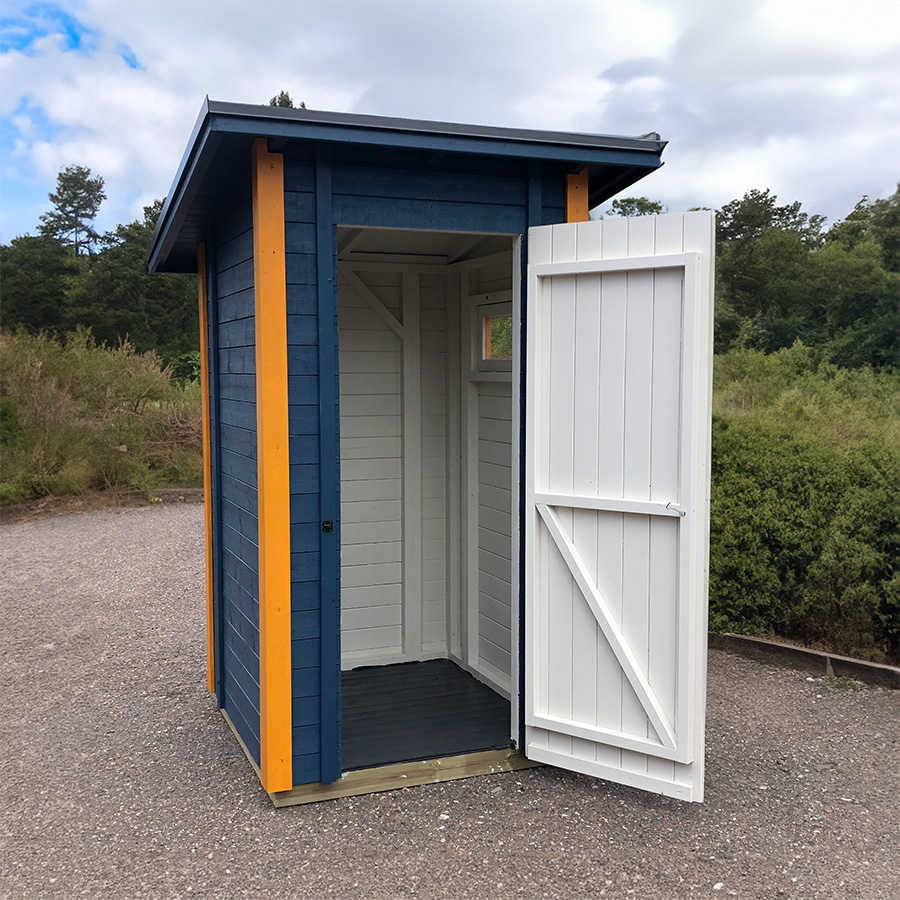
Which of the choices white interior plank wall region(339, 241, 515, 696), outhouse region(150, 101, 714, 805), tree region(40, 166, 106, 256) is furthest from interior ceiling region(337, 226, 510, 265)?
tree region(40, 166, 106, 256)

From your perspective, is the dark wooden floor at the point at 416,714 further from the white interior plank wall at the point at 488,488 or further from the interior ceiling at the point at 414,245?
the interior ceiling at the point at 414,245

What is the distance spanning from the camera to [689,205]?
21.7 m

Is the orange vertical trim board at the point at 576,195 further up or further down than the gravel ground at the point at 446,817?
further up

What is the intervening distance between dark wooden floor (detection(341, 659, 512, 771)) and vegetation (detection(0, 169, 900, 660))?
1978 mm

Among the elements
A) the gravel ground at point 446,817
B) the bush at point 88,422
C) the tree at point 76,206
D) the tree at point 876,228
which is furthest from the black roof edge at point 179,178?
the tree at point 76,206

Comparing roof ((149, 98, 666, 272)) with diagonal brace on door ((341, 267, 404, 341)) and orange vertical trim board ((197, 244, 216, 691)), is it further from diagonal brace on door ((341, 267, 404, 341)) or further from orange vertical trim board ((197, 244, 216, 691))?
diagonal brace on door ((341, 267, 404, 341))

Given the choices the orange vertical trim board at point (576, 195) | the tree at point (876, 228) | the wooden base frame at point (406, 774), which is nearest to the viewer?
the wooden base frame at point (406, 774)

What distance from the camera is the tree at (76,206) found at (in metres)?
24.9

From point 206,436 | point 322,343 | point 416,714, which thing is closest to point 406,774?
point 416,714

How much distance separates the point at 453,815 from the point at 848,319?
1317 centimetres

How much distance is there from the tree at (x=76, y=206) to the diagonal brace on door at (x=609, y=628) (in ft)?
79.2

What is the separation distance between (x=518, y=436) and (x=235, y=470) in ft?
4.53

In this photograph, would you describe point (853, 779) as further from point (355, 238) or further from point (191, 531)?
point (191, 531)

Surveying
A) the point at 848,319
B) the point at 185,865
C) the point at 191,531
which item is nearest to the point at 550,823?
the point at 185,865
